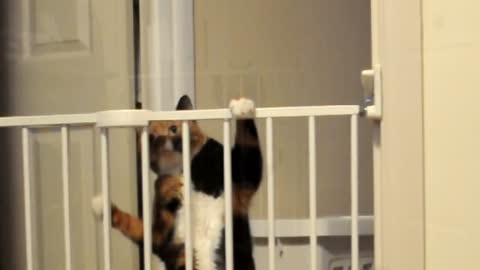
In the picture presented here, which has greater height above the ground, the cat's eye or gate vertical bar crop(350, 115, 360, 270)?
the cat's eye

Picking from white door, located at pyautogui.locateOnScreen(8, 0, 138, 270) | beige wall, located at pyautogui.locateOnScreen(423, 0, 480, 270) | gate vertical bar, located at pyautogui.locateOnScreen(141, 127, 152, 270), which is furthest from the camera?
white door, located at pyautogui.locateOnScreen(8, 0, 138, 270)

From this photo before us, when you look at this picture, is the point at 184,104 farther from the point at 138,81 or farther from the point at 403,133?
the point at 403,133

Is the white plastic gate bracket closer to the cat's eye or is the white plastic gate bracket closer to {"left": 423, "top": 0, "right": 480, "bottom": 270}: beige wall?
{"left": 423, "top": 0, "right": 480, "bottom": 270}: beige wall

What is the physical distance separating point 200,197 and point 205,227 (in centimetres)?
4

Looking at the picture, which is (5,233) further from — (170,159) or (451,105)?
(451,105)

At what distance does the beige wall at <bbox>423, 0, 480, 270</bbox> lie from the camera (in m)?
0.56

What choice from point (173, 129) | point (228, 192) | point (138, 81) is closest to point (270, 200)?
point (228, 192)

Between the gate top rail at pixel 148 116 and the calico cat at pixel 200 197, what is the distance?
0.17 feet

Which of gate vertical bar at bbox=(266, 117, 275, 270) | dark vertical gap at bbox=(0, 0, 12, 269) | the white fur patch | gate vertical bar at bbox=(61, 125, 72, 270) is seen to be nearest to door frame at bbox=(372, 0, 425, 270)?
gate vertical bar at bbox=(266, 117, 275, 270)

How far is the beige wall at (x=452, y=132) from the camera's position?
56 centimetres

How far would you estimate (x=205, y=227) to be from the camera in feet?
2.48

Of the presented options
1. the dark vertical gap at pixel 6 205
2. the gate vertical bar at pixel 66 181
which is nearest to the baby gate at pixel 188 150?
the gate vertical bar at pixel 66 181

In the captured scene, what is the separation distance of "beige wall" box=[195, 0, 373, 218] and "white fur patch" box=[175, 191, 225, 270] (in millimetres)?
57

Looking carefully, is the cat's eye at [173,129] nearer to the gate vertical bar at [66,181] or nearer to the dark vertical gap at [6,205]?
the gate vertical bar at [66,181]
